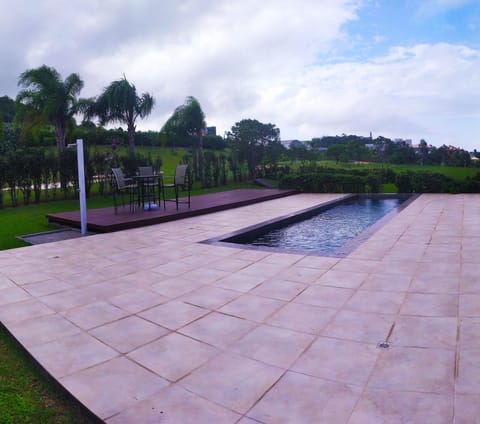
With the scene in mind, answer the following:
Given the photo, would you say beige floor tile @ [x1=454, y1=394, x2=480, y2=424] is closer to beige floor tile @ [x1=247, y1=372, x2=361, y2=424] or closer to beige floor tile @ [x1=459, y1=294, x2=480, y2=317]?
beige floor tile @ [x1=247, y1=372, x2=361, y2=424]

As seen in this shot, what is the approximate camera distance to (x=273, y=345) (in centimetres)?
219

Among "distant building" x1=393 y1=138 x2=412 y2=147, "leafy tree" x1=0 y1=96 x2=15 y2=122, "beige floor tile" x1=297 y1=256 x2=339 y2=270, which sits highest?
"leafy tree" x1=0 y1=96 x2=15 y2=122

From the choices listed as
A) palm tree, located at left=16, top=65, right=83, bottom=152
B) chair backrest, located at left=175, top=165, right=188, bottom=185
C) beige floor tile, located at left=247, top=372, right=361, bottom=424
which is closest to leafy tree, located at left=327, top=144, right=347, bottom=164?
chair backrest, located at left=175, top=165, right=188, bottom=185

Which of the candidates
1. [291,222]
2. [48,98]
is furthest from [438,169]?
[48,98]

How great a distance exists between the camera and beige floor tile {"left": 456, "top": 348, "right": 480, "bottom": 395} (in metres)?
1.70

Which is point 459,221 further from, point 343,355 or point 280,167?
point 280,167

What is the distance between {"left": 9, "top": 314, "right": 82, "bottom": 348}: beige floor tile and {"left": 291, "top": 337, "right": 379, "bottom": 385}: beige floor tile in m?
1.53

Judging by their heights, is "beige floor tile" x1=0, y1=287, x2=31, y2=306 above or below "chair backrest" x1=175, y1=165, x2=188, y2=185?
below

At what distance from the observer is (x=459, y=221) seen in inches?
239

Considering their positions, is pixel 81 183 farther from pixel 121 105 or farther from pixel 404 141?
pixel 404 141

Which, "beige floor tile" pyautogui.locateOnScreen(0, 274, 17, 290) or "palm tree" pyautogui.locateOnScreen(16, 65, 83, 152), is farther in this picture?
"palm tree" pyautogui.locateOnScreen(16, 65, 83, 152)

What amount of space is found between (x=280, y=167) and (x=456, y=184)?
7.43 m

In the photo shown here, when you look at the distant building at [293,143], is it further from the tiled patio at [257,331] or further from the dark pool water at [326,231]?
the tiled patio at [257,331]

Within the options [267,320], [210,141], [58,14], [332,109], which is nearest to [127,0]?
[58,14]
